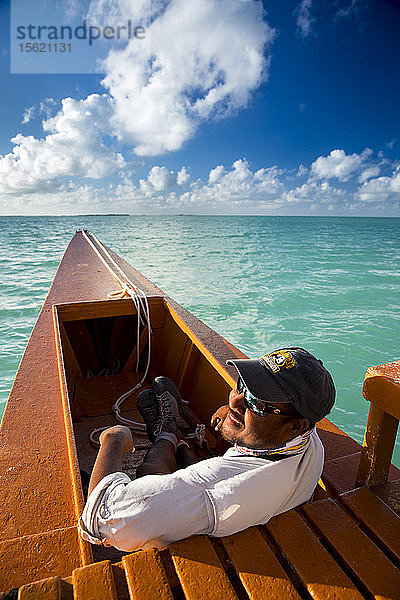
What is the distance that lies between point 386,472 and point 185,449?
0.98 m

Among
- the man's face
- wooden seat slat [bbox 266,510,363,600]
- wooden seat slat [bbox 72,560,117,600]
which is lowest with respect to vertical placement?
wooden seat slat [bbox 72,560,117,600]

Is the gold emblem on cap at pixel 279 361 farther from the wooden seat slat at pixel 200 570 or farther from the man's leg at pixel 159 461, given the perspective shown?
the man's leg at pixel 159 461

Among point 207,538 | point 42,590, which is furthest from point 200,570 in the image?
point 42,590

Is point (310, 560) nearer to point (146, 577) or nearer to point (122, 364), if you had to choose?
point (146, 577)

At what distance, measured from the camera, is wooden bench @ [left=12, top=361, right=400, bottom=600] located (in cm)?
94

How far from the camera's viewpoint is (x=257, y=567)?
101 cm

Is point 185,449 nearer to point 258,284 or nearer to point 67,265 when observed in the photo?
point 67,265

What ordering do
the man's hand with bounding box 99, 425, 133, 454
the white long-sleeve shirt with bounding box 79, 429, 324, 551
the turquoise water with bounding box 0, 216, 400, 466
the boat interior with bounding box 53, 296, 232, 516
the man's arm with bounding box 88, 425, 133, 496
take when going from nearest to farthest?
the white long-sleeve shirt with bounding box 79, 429, 324, 551 → the man's arm with bounding box 88, 425, 133, 496 → the man's hand with bounding box 99, 425, 133, 454 → the boat interior with bounding box 53, 296, 232, 516 → the turquoise water with bounding box 0, 216, 400, 466

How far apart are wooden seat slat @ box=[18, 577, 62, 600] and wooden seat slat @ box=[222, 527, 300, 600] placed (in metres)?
0.46

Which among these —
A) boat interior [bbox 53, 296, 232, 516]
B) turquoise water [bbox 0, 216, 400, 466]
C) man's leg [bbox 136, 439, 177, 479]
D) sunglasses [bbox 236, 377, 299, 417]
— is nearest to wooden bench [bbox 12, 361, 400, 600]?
sunglasses [bbox 236, 377, 299, 417]

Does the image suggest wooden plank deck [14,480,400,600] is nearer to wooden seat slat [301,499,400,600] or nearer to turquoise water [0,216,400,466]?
wooden seat slat [301,499,400,600]

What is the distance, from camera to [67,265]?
511cm

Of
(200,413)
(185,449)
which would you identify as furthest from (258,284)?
(185,449)

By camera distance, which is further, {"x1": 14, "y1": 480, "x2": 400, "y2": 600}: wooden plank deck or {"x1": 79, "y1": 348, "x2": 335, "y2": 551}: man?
{"x1": 79, "y1": 348, "x2": 335, "y2": 551}: man
